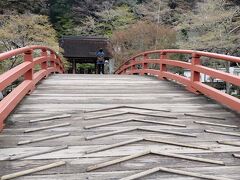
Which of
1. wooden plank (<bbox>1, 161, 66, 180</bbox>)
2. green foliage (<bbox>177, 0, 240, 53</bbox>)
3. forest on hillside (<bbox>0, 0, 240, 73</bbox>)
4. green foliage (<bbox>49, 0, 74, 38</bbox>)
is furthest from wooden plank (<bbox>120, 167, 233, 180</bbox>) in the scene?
green foliage (<bbox>49, 0, 74, 38</bbox>)

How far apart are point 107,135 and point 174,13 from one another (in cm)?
3027

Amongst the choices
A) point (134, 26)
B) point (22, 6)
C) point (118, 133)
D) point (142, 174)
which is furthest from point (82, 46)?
point (142, 174)

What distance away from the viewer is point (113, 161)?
2959mm

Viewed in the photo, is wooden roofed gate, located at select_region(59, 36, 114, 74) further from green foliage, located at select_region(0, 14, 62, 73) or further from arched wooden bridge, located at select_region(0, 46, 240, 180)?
arched wooden bridge, located at select_region(0, 46, 240, 180)

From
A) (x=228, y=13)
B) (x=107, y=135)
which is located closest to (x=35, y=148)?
(x=107, y=135)

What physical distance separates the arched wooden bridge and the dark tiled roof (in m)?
23.8

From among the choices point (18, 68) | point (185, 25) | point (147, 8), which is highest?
point (147, 8)

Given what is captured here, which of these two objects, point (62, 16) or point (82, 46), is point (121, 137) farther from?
point (62, 16)

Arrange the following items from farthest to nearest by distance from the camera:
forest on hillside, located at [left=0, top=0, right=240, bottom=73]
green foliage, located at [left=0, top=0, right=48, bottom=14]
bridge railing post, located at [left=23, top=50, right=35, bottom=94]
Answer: green foliage, located at [left=0, top=0, right=48, bottom=14] → forest on hillside, located at [left=0, top=0, right=240, bottom=73] → bridge railing post, located at [left=23, top=50, right=35, bottom=94]

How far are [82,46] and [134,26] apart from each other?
7.65 m

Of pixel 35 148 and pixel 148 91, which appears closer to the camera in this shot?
pixel 35 148

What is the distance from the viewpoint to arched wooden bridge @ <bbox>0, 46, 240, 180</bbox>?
2.84m

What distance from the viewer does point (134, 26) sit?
2362 cm

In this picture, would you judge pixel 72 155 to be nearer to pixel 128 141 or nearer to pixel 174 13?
pixel 128 141
